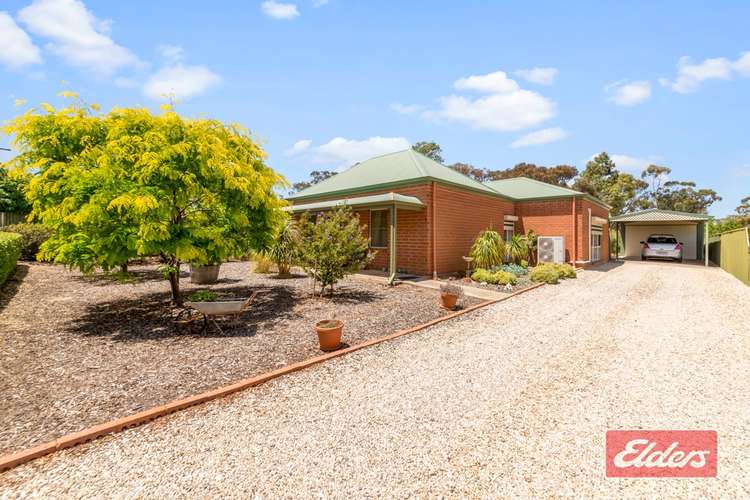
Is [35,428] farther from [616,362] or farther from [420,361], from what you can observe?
[616,362]

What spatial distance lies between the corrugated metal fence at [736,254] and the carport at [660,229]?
498 cm

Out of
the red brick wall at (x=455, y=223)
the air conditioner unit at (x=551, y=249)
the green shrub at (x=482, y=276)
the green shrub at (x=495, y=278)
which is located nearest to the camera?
the green shrub at (x=495, y=278)

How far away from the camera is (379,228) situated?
1435 cm

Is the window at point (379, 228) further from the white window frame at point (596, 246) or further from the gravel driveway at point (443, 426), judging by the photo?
the white window frame at point (596, 246)

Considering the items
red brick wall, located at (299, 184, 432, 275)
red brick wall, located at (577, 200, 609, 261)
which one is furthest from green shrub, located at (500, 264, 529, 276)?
red brick wall, located at (577, 200, 609, 261)

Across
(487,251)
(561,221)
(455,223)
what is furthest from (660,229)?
(455,223)

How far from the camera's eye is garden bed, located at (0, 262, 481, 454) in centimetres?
369

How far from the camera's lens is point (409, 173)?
45.3 ft

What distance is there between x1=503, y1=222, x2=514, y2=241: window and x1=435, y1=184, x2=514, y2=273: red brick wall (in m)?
1.81

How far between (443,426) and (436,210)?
32.8 ft

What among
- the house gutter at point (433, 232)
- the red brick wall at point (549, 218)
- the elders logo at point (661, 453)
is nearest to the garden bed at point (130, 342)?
the house gutter at point (433, 232)

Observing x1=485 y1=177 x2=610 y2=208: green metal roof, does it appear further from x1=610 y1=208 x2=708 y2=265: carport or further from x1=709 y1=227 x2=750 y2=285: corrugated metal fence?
x1=610 y1=208 x2=708 y2=265: carport

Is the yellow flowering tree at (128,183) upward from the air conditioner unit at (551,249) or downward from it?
upward

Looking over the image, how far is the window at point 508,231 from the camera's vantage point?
1755cm
